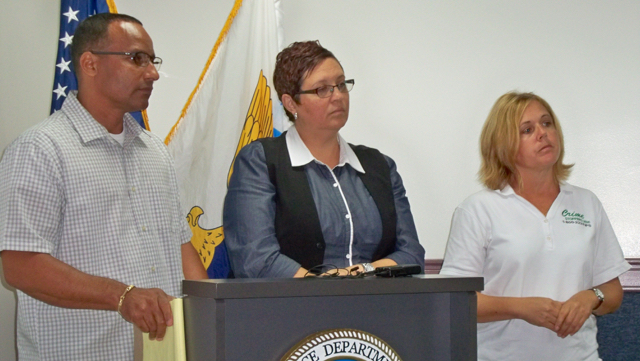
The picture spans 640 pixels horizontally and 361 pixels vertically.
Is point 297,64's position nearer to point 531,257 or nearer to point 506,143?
point 506,143

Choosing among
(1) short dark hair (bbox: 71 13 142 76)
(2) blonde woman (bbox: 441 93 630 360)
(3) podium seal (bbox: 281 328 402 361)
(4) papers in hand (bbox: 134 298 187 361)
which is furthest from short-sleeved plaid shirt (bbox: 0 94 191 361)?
(2) blonde woman (bbox: 441 93 630 360)

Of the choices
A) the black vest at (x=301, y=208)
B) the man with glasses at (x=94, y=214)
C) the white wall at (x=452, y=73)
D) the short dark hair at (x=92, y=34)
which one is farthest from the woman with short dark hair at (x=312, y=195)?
the white wall at (x=452, y=73)

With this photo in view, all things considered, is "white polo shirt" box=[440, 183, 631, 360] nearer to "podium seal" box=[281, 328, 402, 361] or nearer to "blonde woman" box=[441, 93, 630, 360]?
"blonde woman" box=[441, 93, 630, 360]

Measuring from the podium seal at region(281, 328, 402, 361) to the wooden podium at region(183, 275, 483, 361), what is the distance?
0.02 metres

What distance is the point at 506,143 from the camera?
2285 millimetres

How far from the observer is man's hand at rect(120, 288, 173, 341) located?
1.19 m

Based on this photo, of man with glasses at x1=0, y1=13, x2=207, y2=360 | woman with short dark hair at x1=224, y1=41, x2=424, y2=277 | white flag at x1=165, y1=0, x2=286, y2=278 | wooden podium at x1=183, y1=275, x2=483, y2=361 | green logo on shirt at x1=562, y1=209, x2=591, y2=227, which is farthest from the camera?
white flag at x1=165, y1=0, x2=286, y2=278

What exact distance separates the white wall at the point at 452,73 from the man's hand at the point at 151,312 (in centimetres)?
198

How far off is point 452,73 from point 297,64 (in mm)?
1353

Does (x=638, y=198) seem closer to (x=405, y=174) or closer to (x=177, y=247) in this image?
(x=405, y=174)

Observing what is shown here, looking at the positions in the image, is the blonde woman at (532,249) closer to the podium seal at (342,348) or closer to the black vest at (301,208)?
the black vest at (301,208)

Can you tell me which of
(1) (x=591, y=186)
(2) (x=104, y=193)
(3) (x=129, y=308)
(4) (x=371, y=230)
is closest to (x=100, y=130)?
(2) (x=104, y=193)

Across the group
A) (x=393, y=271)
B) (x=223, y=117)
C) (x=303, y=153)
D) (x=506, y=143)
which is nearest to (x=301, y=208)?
(x=303, y=153)

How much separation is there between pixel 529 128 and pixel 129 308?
1620 mm
